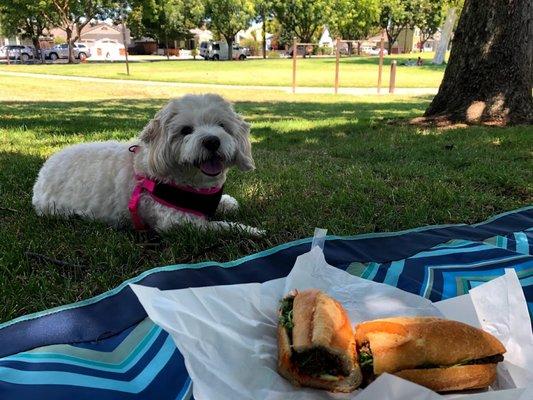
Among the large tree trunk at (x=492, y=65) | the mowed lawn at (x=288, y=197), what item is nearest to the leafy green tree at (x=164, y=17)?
the large tree trunk at (x=492, y=65)

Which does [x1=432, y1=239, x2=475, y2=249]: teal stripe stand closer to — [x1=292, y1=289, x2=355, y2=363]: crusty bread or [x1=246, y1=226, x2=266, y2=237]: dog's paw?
[x1=246, y1=226, x2=266, y2=237]: dog's paw

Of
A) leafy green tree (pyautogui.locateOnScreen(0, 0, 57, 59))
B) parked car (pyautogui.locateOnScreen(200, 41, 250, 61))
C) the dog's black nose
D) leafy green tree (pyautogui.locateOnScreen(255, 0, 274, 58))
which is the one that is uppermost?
leafy green tree (pyautogui.locateOnScreen(255, 0, 274, 58))

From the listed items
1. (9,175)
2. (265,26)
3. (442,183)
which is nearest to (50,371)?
(9,175)

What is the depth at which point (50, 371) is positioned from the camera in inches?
77.2

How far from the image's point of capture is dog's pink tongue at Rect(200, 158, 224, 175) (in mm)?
3371

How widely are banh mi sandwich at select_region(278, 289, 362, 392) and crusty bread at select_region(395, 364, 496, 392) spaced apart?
0.55ft

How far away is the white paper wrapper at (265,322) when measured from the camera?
1620 millimetres

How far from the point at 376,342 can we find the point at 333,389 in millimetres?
211

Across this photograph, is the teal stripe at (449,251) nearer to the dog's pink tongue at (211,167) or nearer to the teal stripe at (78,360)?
the dog's pink tongue at (211,167)

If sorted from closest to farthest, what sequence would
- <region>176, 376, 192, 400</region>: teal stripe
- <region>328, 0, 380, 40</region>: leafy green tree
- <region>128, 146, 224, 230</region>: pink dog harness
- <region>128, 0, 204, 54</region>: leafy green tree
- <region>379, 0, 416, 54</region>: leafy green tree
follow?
1. <region>176, 376, 192, 400</region>: teal stripe
2. <region>128, 146, 224, 230</region>: pink dog harness
3. <region>128, 0, 204, 54</region>: leafy green tree
4. <region>379, 0, 416, 54</region>: leafy green tree
5. <region>328, 0, 380, 40</region>: leafy green tree

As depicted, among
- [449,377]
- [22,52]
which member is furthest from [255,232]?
[22,52]

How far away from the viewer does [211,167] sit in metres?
3.38

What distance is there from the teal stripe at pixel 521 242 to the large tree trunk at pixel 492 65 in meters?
5.30

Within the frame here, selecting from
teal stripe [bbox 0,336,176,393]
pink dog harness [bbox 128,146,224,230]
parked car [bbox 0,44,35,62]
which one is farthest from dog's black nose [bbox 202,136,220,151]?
parked car [bbox 0,44,35,62]
